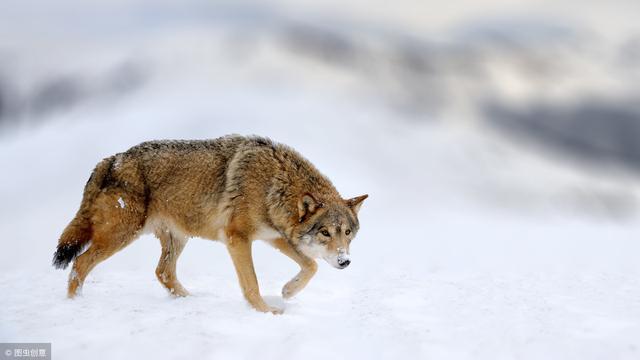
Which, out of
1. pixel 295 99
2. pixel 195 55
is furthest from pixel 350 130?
pixel 195 55

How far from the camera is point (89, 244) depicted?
746 cm

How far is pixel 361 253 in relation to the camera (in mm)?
16547

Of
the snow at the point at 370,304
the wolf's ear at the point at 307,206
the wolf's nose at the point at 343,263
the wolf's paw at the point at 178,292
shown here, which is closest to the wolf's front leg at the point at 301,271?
the snow at the point at 370,304

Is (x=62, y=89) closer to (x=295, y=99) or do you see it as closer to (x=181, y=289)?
(x=295, y=99)

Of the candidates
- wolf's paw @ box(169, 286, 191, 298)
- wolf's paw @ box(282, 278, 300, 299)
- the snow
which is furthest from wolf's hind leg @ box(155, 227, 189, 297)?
wolf's paw @ box(282, 278, 300, 299)

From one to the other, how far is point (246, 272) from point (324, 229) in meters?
1.20

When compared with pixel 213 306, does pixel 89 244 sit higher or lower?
higher

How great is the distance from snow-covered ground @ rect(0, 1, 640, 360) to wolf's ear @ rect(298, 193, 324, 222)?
4.24 feet

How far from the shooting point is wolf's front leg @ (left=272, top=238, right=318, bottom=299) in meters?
7.83

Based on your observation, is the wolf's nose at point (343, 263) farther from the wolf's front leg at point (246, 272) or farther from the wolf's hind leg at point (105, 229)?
the wolf's hind leg at point (105, 229)

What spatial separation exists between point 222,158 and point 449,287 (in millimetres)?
4487

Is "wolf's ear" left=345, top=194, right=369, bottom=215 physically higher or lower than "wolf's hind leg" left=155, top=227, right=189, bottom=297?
higher

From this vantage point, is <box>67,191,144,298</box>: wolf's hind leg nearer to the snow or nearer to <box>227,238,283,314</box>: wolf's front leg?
the snow

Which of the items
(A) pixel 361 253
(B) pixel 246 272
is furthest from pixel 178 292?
(A) pixel 361 253
